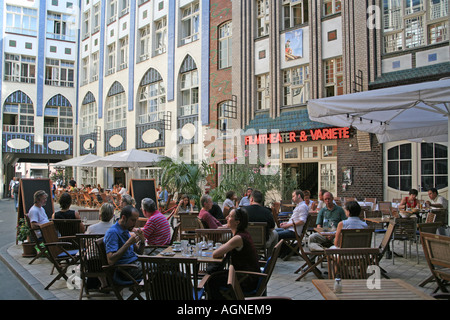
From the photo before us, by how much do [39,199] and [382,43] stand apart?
1191 cm

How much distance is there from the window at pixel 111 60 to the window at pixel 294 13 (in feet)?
51.3


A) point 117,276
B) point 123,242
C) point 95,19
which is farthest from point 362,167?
point 95,19

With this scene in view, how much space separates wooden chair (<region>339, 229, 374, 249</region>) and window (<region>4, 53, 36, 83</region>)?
32587 mm

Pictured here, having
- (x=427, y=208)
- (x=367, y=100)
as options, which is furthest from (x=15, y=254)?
(x=427, y=208)

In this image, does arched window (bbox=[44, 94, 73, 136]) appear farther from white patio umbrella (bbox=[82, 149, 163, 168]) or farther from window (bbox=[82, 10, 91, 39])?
white patio umbrella (bbox=[82, 149, 163, 168])

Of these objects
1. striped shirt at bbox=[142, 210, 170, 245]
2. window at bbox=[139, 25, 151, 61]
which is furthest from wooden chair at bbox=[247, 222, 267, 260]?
window at bbox=[139, 25, 151, 61]

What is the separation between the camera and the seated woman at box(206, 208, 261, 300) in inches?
161

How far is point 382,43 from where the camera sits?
1367 centimetres

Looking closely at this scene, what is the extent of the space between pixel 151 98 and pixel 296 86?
11423 mm

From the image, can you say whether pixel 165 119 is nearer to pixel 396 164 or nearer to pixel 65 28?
pixel 396 164

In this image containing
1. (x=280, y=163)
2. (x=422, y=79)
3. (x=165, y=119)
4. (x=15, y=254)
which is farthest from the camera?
(x=165, y=119)

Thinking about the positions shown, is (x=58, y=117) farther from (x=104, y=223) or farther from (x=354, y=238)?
(x=354, y=238)

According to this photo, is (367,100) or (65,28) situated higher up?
(65,28)

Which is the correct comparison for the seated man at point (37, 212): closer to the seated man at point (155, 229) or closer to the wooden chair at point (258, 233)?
the seated man at point (155, 229)
